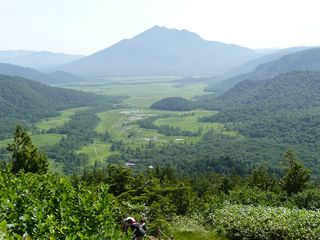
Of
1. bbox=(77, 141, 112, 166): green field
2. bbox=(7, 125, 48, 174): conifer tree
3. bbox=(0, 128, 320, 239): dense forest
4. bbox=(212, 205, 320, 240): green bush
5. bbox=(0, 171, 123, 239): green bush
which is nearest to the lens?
bbox=(0, 171, 123, 239): green bush

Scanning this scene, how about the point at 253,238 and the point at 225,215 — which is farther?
the point at 225,215

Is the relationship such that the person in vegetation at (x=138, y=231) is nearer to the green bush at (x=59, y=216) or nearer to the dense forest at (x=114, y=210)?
the dense forest at (x=114, y=210)

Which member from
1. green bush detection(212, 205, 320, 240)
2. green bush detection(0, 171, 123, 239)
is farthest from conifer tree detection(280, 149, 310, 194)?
green bush detection(0, 171, 123, 239)

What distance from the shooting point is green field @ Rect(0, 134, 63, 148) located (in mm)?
176875

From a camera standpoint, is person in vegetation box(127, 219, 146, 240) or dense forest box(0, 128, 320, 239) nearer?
dense forest box(0, 128, 320, 239)

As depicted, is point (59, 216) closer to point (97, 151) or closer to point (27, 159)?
point (27, 159)

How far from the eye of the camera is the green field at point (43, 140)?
176875mm

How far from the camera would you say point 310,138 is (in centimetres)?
17250

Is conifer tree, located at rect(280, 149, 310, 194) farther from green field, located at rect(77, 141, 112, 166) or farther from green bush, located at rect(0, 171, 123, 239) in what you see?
green field, located at rect(77, 141, 112, 166)

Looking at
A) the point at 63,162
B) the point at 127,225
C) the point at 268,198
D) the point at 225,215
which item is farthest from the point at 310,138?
the point at 127,225

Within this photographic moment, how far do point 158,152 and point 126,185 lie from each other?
458 feet

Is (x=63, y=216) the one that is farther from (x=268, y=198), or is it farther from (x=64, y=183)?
(x=268, y=198)

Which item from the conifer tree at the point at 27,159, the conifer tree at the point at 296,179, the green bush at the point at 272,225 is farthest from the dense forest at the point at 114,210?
the conifer tree at the point at 296,179

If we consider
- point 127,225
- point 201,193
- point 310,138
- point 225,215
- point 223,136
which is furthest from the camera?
point 223,136
